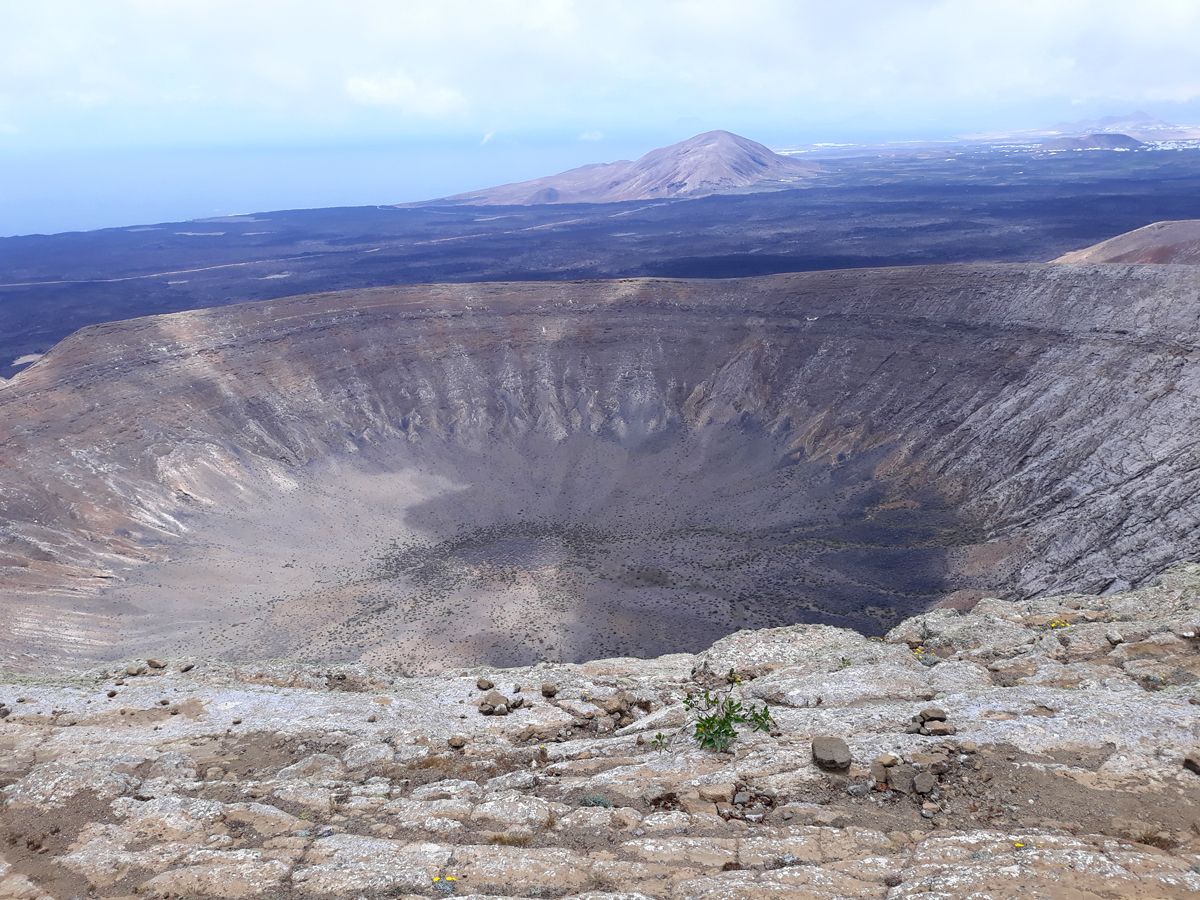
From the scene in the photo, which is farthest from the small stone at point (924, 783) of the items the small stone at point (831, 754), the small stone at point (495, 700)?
the small stone at point (495, 700)

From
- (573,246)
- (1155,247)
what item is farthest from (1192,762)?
(573,246)

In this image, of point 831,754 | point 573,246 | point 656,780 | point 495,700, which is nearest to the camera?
point 831,754

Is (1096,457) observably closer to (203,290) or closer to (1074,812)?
(1074,812)

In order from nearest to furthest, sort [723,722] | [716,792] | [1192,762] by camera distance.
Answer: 1. [1192,762]
2. [716,792]
3. [723,722]

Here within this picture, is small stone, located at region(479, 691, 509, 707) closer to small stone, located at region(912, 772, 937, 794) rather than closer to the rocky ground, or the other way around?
the rocky ground

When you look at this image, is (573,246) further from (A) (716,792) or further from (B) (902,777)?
(B) (902,777)

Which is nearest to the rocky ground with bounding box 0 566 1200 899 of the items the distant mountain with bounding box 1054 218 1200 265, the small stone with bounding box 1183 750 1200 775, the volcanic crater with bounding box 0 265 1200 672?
the small stone with bounding box 1183 750 1200 775

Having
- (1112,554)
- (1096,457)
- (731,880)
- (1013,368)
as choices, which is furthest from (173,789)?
(1013,368)

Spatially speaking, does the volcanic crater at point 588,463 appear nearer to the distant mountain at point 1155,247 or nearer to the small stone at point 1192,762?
the small stone at point 1192,762
